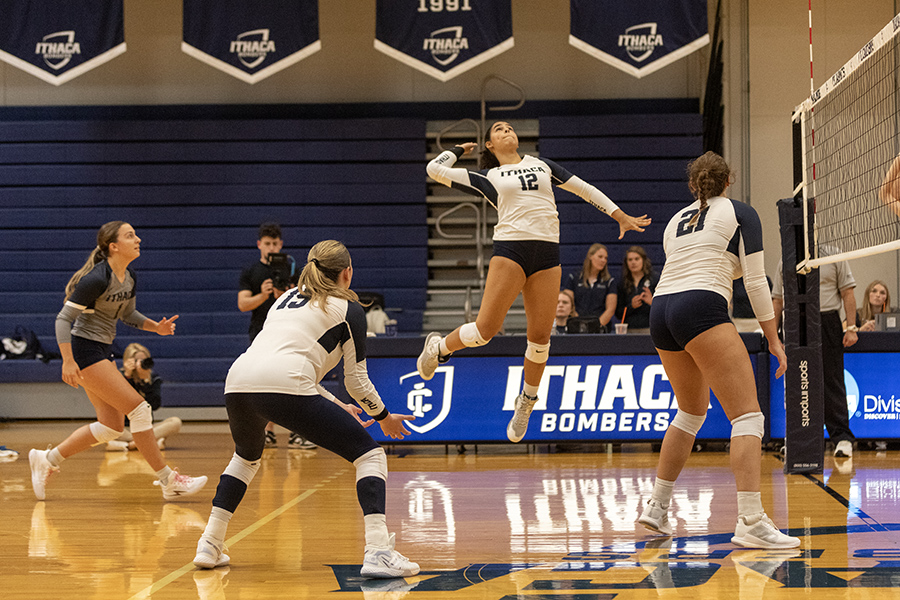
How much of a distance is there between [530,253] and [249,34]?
665 centimetres

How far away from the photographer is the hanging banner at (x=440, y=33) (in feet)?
33.2

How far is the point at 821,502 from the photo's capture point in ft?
17.0

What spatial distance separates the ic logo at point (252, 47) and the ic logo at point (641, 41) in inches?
161

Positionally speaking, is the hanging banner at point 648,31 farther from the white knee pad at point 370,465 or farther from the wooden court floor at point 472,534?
the white knee pad at point 370,465

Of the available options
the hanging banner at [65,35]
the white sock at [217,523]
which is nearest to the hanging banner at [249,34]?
the hanging banner at [65,35]

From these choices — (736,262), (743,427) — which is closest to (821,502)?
(743,427)

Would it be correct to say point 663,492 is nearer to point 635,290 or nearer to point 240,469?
point 240,469

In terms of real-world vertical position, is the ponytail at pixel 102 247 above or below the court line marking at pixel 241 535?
above

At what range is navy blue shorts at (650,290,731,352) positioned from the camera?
159 inches

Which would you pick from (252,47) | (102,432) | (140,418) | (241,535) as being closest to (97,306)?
(140,418)

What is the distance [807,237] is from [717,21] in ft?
22.5

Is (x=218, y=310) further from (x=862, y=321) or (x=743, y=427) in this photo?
(x=743, y=427)

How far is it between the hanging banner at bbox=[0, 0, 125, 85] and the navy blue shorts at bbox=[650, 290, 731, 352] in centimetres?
865

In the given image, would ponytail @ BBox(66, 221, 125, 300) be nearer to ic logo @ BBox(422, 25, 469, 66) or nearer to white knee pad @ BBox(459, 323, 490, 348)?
white knee pad @ BBox(459, 323, 490, 348)
